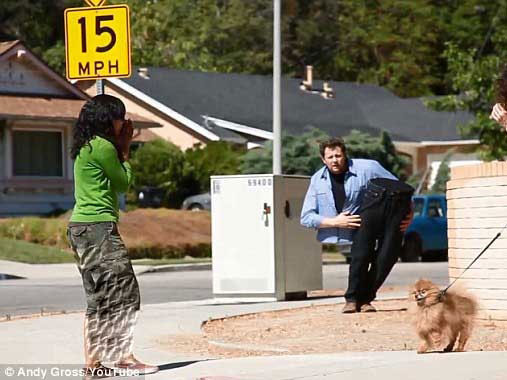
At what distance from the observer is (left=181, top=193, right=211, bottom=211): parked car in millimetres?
40000

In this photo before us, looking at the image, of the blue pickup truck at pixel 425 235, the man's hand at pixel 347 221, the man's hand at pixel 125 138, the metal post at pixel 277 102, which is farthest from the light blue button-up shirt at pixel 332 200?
the blue pickup truck at pixel 425 235

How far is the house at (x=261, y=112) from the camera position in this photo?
160 ft

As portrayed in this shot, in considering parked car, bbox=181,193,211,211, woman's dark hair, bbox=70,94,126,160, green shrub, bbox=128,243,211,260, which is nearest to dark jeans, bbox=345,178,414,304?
woman's dark hair, bbox=70,94,126,160

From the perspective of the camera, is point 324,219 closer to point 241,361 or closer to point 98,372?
point 241,361

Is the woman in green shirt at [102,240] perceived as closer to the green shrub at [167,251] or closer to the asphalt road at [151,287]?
the asphalt road at [151,287]

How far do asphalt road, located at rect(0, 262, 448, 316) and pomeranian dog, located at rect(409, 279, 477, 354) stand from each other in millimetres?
6836

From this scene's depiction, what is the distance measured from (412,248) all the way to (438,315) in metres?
20.8

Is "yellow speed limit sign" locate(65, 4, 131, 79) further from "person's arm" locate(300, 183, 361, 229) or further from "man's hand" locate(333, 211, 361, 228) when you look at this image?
"man's hand" locate(333, 211, 361, 228)

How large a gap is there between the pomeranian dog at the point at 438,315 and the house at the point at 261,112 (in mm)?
36956

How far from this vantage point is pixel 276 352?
10727mm

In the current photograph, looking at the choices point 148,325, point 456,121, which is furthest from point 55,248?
point 456,121

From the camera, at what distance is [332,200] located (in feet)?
44.0

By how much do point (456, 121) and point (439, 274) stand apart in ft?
110

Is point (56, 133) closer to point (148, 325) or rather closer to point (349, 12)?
point (148, 325)
